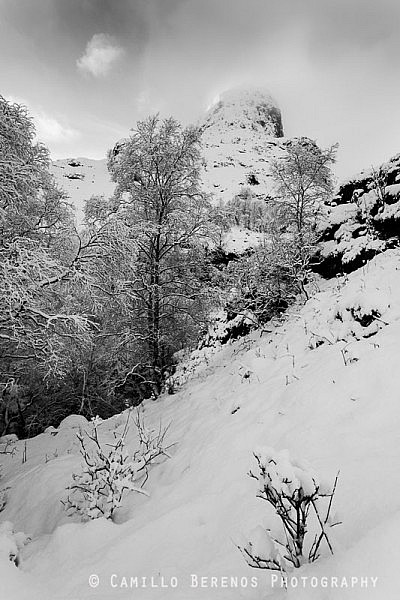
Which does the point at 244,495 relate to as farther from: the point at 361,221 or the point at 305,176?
the point at 305,176

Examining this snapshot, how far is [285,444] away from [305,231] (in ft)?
37.5

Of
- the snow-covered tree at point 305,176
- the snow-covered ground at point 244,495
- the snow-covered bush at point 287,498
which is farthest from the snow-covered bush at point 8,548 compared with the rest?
the snow-covered tree at point 305,176

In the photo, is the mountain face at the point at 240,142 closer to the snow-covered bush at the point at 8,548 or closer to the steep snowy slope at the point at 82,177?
the snow-covered bush at the point at 8,548

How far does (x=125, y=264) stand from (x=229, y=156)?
179ft

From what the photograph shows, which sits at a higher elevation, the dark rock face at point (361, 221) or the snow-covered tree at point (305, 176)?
the snow-covered tree at point (305, 176)

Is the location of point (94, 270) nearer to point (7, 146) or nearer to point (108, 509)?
point (7, 146)

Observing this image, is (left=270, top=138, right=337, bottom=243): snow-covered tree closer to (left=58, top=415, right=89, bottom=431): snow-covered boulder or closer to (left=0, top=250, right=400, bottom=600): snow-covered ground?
(left=0, top=250, right=400, bottom=600): snow-covered ground

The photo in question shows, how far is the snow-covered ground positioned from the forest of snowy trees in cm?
259

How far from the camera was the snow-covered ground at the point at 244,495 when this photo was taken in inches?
78.9

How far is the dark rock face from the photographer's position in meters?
10.9

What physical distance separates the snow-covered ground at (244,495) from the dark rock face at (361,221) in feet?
17.1

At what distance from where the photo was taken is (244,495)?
3059mm

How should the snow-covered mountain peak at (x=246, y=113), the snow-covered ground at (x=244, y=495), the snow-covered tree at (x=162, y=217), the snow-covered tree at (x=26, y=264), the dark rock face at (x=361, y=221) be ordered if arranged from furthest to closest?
the snow-covered mountain peak at (x=246, y=113) → the dark rock face at (x=361, y=221) → the snow-covered tree at (x=162, y=217) → the snow-covered tree at (x=26, y=264) → the snow-covered ground at (x=244, y=495)

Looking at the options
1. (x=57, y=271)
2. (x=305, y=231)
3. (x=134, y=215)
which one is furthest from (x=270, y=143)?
(x=57, y=271)
